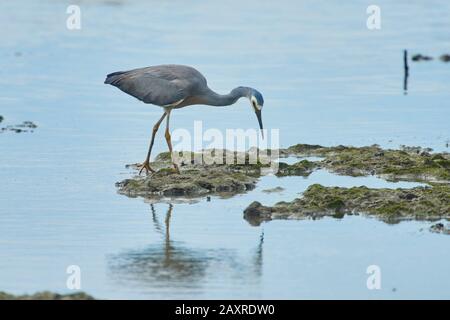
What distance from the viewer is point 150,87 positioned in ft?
57.3

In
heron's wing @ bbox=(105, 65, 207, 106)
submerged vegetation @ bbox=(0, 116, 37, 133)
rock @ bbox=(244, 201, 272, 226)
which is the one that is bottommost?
rock @ bbox=(244, 201, 272, 226)

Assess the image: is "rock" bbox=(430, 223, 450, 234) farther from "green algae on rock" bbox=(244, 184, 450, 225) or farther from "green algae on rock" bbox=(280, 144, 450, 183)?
"green algae on rock" bbox=(280, 144, 450, 183)

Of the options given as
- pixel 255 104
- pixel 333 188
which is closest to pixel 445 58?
pixel 255 104

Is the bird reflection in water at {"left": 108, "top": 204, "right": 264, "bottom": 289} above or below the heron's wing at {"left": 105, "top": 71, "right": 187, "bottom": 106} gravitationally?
below

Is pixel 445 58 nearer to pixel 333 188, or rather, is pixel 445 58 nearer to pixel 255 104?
pixel 255 104

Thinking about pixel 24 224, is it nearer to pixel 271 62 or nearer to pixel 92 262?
pixel 92 262

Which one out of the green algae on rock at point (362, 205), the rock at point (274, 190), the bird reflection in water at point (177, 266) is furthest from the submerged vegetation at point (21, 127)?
the bird reflection in water at point (177, 266)

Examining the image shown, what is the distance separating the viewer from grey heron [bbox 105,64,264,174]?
56.4 ft

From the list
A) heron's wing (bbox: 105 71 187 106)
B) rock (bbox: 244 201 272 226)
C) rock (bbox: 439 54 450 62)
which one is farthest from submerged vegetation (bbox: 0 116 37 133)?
rock (bbox: 439 54 450 62)

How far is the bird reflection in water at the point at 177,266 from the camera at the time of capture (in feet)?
39.4

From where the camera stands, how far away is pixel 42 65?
26922 mm

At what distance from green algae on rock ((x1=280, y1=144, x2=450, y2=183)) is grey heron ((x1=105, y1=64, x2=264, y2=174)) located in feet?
4.08

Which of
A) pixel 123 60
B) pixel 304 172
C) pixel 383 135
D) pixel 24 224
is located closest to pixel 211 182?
pixel 304 172

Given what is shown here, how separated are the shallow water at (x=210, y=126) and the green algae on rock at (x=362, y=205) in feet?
0.88
